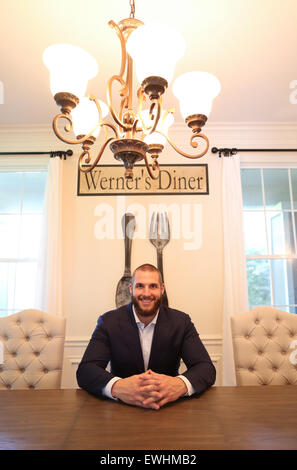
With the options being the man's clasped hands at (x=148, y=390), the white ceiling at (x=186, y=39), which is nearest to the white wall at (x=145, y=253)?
the white ceiling at (x=186, y=39)

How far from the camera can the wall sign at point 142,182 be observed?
308 centimetres

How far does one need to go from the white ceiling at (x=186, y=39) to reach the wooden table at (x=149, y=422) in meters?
2.05

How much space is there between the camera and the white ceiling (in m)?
1.73

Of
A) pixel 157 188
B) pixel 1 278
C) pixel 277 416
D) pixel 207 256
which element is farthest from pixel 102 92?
pixel 277 416

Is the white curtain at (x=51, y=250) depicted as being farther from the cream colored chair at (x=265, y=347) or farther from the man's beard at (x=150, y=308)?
the cream colored chair at (x=265, y=347)

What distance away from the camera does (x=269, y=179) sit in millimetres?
3254

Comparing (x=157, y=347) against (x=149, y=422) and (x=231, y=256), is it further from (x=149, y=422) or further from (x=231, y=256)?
(x=231, y=256)

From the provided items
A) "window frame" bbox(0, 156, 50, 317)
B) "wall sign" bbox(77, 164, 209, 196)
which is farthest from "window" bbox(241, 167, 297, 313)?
"window frame" bbox(0, 156, 50, 317)

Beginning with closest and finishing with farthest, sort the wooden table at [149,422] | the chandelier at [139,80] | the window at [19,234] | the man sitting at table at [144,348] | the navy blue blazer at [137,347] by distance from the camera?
the wooden table at [149,422] < the chandelier at [139,80] < the man sitting at table at [144,348] < the navy blue blazer at [137,347] < the window at [19,234]

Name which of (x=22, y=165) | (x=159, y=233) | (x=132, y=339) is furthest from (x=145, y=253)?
(x=22, y=165)

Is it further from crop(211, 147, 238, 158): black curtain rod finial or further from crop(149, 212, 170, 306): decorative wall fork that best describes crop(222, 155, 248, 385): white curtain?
crop(149, 212, 170, 306): decorative wall fork

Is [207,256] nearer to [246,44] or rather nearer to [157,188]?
[157,188]

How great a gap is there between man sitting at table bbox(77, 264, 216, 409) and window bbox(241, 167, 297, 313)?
162 centimetres

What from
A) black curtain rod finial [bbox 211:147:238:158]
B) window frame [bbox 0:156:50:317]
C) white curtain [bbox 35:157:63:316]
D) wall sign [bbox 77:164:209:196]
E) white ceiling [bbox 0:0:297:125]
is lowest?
white curtain [bbox 35:157:63:316]
